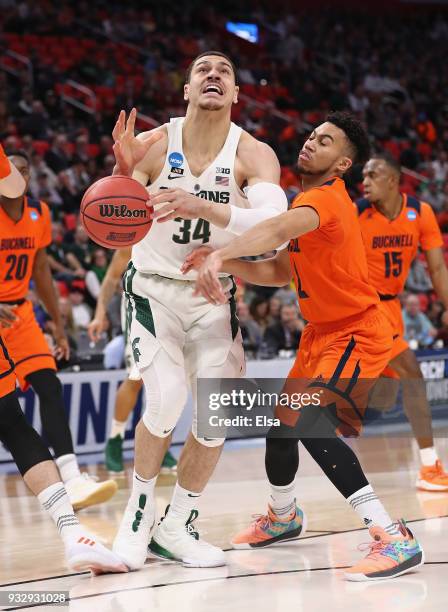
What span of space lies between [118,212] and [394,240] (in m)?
3.59

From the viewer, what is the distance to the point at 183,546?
16.1ft

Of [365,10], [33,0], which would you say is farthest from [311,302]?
[365,10]

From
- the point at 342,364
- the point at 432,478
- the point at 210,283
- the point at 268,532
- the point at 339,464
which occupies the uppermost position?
the point at 210,283

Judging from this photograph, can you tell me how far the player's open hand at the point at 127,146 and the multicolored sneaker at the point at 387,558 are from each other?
1.91 meters

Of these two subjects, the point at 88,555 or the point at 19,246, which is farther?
the point at 19,246

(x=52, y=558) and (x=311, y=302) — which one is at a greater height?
(x=311, y=302)

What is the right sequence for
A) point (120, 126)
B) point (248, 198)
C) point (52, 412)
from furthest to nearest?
point (52, 412), point (248, 198), point (120, 126)

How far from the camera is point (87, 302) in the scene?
11.9 metres

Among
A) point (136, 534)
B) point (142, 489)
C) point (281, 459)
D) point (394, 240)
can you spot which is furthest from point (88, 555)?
point (394, 240)

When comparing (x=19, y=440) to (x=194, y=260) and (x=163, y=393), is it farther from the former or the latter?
(x=194, y=260)

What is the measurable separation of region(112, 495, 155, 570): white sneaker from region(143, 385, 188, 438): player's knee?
1.07 feet

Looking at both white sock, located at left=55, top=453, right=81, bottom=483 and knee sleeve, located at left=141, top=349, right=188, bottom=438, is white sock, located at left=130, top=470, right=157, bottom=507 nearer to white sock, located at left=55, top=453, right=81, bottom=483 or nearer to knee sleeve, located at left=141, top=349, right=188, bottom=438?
knee sleeve, located at left=141, top=349, right=188, bottom=438

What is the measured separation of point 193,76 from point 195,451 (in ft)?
5.73

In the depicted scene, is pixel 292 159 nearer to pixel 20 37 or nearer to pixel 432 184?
pixel 432 184
